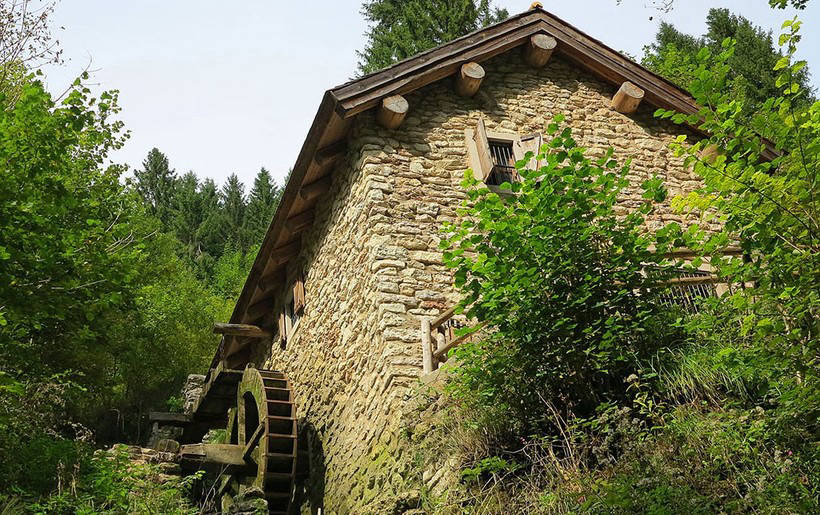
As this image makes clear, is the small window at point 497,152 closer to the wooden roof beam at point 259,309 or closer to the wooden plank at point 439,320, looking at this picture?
the wooden plank at point 439,320

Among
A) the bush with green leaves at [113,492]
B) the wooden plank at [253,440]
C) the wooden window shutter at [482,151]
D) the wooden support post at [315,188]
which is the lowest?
the bush with green leaves at [113,492]

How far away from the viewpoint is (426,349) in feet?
24.1

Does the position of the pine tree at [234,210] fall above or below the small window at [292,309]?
above

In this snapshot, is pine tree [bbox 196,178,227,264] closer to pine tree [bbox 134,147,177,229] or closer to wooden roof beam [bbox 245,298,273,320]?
pine tree [bbox 134,147,177,229]

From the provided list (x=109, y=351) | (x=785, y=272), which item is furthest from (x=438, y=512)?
(x=109, y=351)

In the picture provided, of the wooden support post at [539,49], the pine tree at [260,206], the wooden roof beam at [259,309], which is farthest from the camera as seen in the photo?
the pine tree at [260,206]

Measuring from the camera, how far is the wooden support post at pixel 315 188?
10.0 metres

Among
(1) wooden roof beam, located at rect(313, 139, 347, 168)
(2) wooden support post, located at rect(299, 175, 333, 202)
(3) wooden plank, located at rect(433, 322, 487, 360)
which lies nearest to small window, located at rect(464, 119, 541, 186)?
(1) wooden roof beam, located at rect(313, 139, 347, 168)

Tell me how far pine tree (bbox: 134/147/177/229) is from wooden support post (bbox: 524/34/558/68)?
1128 inches

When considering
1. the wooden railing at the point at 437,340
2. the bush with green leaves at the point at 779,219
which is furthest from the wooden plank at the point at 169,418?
the bush with green leaves at the point at 779,219

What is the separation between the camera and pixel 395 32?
20078mm

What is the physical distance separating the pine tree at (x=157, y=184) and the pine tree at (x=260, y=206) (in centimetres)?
392

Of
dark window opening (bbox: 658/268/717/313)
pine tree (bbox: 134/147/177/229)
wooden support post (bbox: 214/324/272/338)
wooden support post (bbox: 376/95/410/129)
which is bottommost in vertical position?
wooden support post (bbox: 214/324/272/338)

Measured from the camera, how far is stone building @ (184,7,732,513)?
26.0 feet
